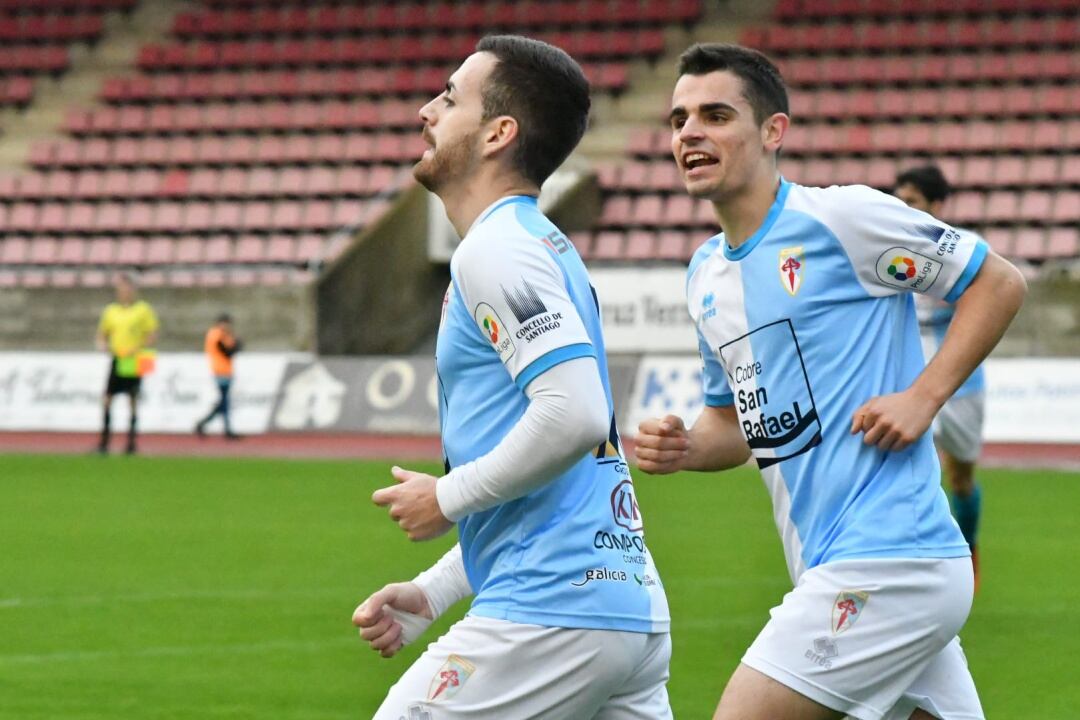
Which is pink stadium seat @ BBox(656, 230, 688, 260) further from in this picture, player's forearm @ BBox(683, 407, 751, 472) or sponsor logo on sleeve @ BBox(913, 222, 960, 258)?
sponsor logo on sleeve @ BBox(913, 222, 960, 258)

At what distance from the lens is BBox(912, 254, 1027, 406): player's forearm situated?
4.40 meters

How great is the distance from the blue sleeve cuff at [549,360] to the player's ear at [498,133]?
52 cm

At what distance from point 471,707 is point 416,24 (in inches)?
1145

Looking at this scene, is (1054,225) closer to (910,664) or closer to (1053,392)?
(1053,392)

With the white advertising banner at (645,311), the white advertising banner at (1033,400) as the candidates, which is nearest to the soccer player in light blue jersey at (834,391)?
the white advertising banner at (1033,400)

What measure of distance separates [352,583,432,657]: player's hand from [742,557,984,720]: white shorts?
0.73 meters

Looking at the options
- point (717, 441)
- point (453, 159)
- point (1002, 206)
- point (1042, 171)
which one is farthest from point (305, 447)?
point (453, 159)

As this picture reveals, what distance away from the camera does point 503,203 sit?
3936 mm

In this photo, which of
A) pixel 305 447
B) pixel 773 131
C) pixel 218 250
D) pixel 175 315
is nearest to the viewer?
pixel 773 131

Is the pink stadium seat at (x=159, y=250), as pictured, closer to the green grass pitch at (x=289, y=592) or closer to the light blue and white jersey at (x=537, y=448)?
the green grass pitch at (x=289, y=592)

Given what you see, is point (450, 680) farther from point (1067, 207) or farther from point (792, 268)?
point (1067, 207)

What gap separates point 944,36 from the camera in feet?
94.0

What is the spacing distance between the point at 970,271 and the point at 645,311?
20.1m

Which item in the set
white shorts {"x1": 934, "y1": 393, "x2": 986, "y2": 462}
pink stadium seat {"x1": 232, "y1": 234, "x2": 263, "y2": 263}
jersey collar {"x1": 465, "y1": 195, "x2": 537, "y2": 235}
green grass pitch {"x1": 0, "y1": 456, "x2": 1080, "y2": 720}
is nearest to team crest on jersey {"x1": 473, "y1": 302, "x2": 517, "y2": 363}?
jersey collar {"x1": 465, "y1": 195, "x2": 537, "y2": 235}
